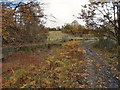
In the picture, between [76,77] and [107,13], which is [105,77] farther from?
[107,13]

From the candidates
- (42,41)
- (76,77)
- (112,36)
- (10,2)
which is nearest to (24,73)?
(76,77)

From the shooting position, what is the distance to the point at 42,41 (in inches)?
314

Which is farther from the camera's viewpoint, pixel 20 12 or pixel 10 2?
pixel 20 12

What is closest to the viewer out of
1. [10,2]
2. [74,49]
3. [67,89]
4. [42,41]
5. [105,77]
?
[10,2]

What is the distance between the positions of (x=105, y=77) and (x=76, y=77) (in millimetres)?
1146

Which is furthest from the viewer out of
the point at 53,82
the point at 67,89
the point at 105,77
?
the point at 105,77

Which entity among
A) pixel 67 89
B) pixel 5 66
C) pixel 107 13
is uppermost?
pixel 107 13

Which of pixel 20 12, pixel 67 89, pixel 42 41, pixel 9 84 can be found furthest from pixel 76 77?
pixel 42 41

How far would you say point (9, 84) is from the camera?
254 centimetres

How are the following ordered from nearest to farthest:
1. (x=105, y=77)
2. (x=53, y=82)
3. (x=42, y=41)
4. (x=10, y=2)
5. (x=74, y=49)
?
(x=10, y=2), (x=53, y=82), (x=105, y=77), (x=74, y=49), (x=42, y=41)

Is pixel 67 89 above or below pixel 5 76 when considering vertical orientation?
below

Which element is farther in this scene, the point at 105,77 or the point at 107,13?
the point at 105,77

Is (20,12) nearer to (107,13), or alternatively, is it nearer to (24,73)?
(24,73)

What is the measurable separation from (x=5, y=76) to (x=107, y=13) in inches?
172
